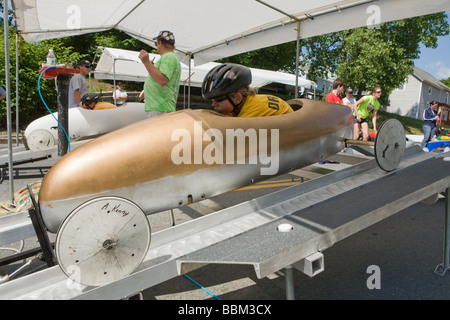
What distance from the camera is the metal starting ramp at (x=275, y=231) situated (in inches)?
57.4

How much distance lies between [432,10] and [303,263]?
3.15 metres

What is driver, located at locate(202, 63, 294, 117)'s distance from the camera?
2336 mm

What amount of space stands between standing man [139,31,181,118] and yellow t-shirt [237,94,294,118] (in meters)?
1.00

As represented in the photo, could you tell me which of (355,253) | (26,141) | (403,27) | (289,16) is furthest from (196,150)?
(403,27)

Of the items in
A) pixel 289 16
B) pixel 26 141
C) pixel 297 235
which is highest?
pixel 289 16

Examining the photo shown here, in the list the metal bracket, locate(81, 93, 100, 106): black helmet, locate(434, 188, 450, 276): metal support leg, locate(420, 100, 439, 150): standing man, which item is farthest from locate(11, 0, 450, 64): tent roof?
locate(420, 100, 439, 150): standing man

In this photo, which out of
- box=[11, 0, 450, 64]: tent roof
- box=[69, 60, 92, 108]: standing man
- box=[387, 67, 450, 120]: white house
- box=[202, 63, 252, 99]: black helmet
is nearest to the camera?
box=[202, 63, 252, 99]: black helmet

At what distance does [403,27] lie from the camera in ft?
79.4

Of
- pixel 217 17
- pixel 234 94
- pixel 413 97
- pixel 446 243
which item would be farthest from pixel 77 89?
pixel 413 97

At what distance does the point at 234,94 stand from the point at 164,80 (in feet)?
3.06

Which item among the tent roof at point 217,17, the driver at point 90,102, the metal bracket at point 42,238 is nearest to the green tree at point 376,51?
the tent roof at point 217,17

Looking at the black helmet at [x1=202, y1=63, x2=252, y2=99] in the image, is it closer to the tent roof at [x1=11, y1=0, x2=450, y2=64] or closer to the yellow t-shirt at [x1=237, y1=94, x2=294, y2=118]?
the yellow t-shirt at [x1=237, y1=94, x2=294, y2=118]

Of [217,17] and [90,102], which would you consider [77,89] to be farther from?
[217,17]
